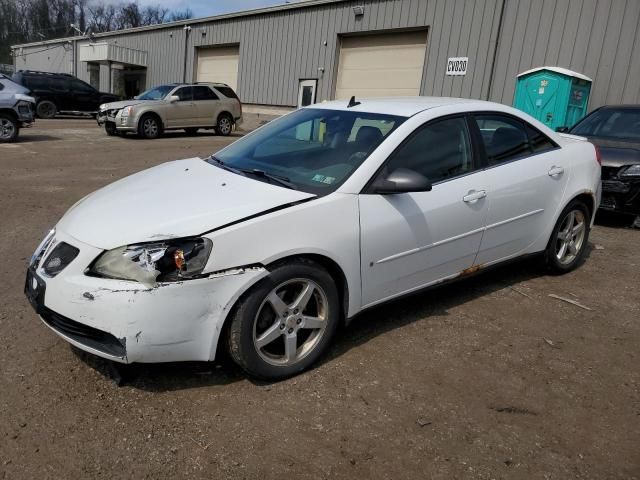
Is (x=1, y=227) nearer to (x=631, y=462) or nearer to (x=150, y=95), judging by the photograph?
(x=631, y=462)

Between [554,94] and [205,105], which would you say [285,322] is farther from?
[205,105]

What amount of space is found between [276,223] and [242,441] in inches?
42.6

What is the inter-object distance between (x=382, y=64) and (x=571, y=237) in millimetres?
13910

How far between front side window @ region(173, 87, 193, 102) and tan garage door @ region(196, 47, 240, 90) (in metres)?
7.68

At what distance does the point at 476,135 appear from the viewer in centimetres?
390

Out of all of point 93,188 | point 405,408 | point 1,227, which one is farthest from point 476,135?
point 93,188

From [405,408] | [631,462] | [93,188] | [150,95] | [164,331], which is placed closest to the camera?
[631,462]

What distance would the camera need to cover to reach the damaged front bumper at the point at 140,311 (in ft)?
8.43

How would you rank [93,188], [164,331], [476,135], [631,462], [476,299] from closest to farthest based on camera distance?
[631,462] → [164,331] → [476,135] → [476,299] → [93,188]

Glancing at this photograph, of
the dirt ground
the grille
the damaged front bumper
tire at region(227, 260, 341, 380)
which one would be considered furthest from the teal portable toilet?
the grille

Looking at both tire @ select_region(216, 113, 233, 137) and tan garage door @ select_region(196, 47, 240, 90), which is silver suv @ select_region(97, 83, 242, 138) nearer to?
tire @ select_region(216, 113, 233, 137)

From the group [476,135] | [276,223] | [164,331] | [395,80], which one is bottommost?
[164,331]

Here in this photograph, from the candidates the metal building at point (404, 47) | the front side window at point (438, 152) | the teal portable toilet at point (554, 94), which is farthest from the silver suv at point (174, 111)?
the front side window at point (438, 152)

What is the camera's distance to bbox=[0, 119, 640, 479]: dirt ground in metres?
2.37
